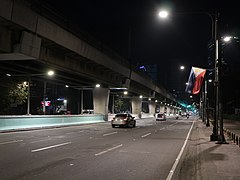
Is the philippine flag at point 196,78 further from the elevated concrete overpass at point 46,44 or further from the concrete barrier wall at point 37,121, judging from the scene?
the concrete barrier wall at point 37,121

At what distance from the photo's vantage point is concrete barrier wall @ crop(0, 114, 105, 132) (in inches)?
1013

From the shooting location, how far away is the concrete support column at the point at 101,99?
1900 inches

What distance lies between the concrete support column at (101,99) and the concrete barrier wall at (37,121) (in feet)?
16.5

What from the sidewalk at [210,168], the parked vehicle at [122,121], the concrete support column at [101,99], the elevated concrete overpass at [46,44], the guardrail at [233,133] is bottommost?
the sidewalk at [210,168]

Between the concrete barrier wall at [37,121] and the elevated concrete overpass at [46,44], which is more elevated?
the elevated concrete overpass at [46,44]

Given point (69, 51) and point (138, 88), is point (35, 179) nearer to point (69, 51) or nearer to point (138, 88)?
point (69, 51)

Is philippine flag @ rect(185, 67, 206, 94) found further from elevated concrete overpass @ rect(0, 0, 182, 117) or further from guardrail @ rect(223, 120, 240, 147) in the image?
elevated concrete overpass @ rect(0, 0, 182, 117)

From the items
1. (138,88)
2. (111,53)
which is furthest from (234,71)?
(111,53)

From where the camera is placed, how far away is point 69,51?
2638cm

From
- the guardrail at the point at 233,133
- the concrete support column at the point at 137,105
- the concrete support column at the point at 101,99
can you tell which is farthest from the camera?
the concrete support column at the point at 137,105

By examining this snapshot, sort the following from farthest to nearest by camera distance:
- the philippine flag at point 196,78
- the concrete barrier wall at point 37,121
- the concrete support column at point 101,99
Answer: the concrete support column at point 101,99 → the concrete barrier wall at point 37,121 → the philippine flag at point 196,78

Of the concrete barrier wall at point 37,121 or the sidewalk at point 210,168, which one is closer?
the sidewalk at point 210,168

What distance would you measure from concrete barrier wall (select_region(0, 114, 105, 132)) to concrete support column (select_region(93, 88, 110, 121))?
5.03 m

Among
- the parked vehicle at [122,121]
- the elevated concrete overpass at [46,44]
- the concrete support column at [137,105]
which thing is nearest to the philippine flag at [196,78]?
the elevated concrete overpass at [46,44]
